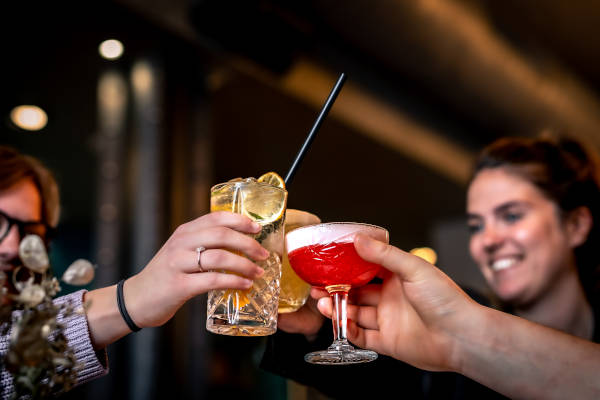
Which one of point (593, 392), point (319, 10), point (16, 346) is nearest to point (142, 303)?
point (16, 346)

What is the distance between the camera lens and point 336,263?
1.19 meters

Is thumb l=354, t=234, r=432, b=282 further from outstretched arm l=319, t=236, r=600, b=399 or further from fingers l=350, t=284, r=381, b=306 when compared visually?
fingers l=350, t=284, r=381, b=306

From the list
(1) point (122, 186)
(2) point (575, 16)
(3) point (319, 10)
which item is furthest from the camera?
(1) point (122, 186)

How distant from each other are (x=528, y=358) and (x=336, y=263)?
1.50ft

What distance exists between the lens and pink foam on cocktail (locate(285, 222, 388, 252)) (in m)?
1.18

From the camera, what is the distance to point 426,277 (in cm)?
110

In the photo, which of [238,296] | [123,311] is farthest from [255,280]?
[123,311]

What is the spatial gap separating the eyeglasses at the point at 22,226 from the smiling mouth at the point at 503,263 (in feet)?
5.86

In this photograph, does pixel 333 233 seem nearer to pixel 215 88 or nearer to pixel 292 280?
pixel 292 280

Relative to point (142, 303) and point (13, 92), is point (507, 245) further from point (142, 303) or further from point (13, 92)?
point (13, 92)

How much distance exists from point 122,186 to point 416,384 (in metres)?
3.61

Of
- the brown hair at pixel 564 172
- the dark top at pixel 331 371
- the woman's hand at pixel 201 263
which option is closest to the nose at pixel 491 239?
the brown hair at pixel 564 172

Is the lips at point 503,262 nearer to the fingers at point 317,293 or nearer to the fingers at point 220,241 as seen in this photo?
the fingers at point 317,293

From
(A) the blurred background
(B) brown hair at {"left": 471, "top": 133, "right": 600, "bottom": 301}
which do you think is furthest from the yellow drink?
(A) the blurred background
